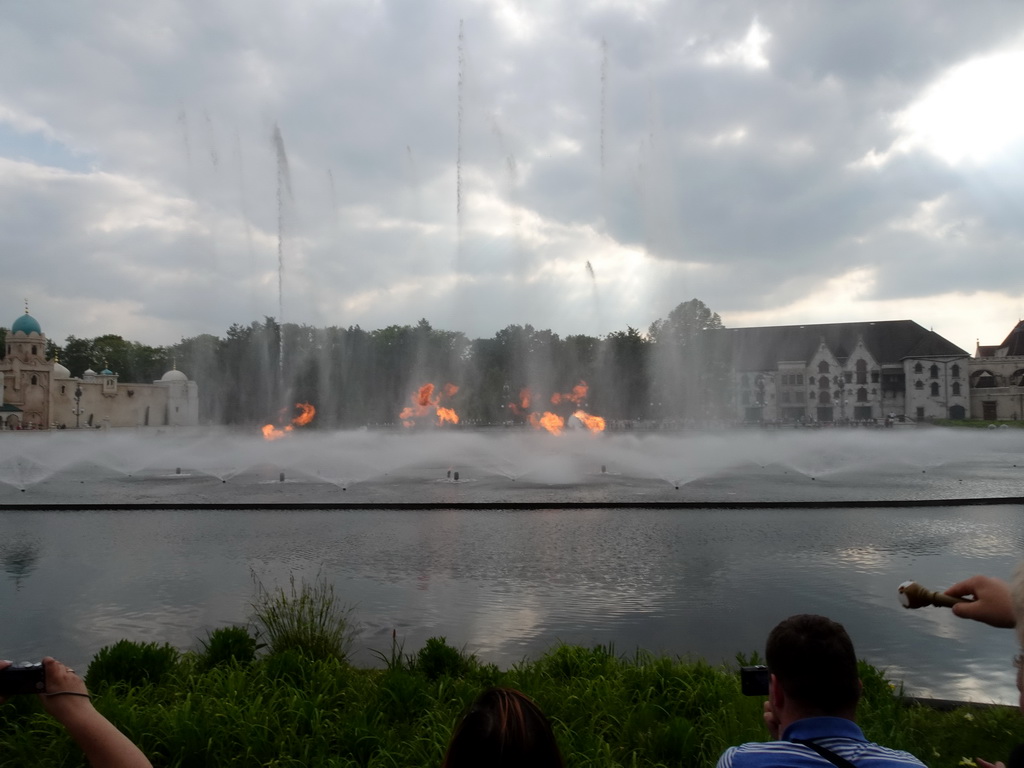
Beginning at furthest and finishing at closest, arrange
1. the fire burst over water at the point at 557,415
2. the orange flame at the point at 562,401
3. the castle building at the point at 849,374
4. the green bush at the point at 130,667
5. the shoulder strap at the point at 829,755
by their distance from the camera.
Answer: the castle building at the point at 849,374 → the orange flame at the point at 562,401 → the fire burst over water at the point at 557,415 → the green bush at the point at 130,667 → the shoulder strap at the point at 829,755

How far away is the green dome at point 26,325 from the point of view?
4122 inches

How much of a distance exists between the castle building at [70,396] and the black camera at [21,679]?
109 meters

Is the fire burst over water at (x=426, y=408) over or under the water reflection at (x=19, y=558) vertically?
over

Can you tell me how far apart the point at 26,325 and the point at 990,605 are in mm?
123837

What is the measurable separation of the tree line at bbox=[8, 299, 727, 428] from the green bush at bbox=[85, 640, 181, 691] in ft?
237

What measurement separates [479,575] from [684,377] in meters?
86.1

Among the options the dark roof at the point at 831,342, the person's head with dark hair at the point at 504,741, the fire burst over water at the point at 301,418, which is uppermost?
the dark roof at the point at 831,342

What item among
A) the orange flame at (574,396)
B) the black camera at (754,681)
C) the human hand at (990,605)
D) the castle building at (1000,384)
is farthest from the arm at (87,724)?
the castle building at (1000,384)

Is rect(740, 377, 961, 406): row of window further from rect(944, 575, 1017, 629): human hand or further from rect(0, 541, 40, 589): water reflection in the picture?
rect(944, 575, 1017, 629): human hand

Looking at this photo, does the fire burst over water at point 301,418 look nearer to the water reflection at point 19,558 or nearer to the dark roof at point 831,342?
the water reflection at point 19,558

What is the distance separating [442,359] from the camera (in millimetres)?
104562

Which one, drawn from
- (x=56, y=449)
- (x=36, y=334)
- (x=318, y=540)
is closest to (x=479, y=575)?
(x=318, y=540)

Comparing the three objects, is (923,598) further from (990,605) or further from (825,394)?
(825,394)

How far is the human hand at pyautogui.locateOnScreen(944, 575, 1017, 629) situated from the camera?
8.41ft
